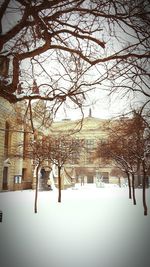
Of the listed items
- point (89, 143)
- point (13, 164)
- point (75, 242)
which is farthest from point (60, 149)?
point (75, 242)

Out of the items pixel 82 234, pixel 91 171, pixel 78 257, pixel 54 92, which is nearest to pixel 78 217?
pixel 82 234

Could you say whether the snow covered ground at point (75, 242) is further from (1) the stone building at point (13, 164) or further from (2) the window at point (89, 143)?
(2) the window at point (89, 143)

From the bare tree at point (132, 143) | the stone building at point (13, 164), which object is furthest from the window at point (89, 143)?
the stone building at point (13, 164)

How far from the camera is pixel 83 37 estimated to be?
2.27 metres

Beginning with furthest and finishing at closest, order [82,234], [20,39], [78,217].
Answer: [78,217] < [82,234] < [20,39]

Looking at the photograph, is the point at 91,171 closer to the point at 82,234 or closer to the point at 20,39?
the point at 82,234

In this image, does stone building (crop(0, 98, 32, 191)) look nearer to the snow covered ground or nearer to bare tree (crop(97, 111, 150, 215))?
bare tree (crop(97, 111, 150, 215))

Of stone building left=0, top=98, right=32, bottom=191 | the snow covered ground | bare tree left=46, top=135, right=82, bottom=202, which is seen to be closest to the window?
bare tree left=46, top=135, right=82, bottom=202

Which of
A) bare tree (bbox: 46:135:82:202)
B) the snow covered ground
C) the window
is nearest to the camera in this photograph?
the snow covered ground

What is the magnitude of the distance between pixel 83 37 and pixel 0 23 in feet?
2.36

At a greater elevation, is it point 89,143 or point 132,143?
point 89,143

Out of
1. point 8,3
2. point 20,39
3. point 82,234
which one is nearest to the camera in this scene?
point 8,3

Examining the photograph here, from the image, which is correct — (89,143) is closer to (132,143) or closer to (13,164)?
(13,164)

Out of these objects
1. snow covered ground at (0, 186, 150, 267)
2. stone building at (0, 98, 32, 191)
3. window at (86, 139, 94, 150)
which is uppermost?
window at (86, 139, 94, 150)
